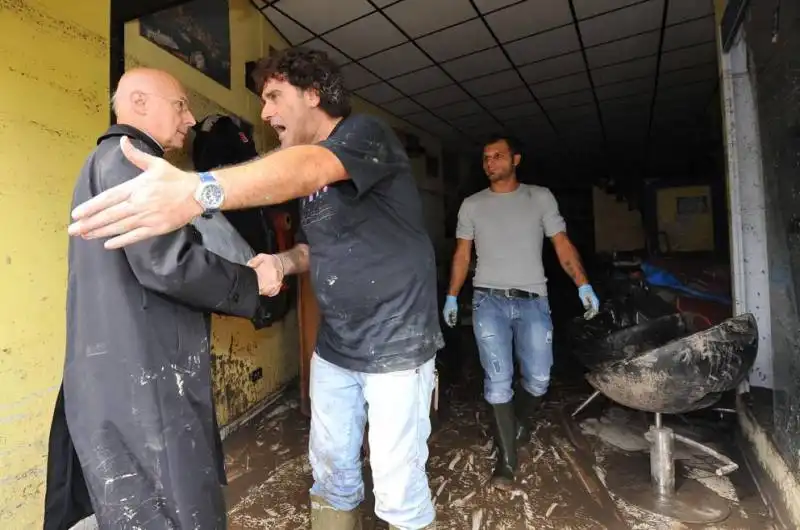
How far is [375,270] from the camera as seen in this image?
3.82 feet

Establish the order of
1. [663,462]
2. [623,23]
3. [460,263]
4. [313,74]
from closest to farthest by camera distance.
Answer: [313,74] < [663,462] < [460,263] < [623,23]

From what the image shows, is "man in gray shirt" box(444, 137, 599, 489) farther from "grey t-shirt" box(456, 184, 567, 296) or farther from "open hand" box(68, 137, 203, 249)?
"open hand" box(68, 137, 203, 249)

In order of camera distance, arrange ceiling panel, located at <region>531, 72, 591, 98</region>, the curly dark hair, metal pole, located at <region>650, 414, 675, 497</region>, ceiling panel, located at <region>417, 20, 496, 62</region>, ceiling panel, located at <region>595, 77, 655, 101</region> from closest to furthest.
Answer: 1. the curly dark hair
2. metal pole, located at <region>650, 414, 675, 497</region>
3. ceiling panel, located at <region>417, 20, 496, 62</region>
4. ceiling panel, located at <region>531, 72, 591, 98</region>
5. ceiling panel, located at <region>595, 77, 655, 101</region>

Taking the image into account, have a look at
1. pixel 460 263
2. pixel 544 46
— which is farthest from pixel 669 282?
pixel 544 46

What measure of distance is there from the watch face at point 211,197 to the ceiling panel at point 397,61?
289 centimetres

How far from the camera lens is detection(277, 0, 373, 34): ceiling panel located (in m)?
2.64

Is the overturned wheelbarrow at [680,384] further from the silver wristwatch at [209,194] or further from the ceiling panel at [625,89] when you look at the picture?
the ceiling panel at [625,89]

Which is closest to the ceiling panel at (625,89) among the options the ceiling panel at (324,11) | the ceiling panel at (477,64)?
the ceiling panel at (477,64)

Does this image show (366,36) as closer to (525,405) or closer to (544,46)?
(544,46)

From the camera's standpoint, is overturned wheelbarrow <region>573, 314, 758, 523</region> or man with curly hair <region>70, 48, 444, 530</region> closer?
man with curly hair <region>70, 48, 444, 530</region>

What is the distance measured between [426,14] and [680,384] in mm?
2465

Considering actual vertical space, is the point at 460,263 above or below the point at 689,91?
below

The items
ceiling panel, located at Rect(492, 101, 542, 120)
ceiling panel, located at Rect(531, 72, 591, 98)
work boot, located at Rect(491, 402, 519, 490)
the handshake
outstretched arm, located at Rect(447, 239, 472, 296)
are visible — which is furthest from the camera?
ceiling panel, located at Rect(492, 101, 542, 120)

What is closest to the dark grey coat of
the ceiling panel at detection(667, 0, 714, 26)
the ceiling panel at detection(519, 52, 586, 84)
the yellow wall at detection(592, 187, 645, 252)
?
the ceiling panel at detection(667, 0, 714, 26)
